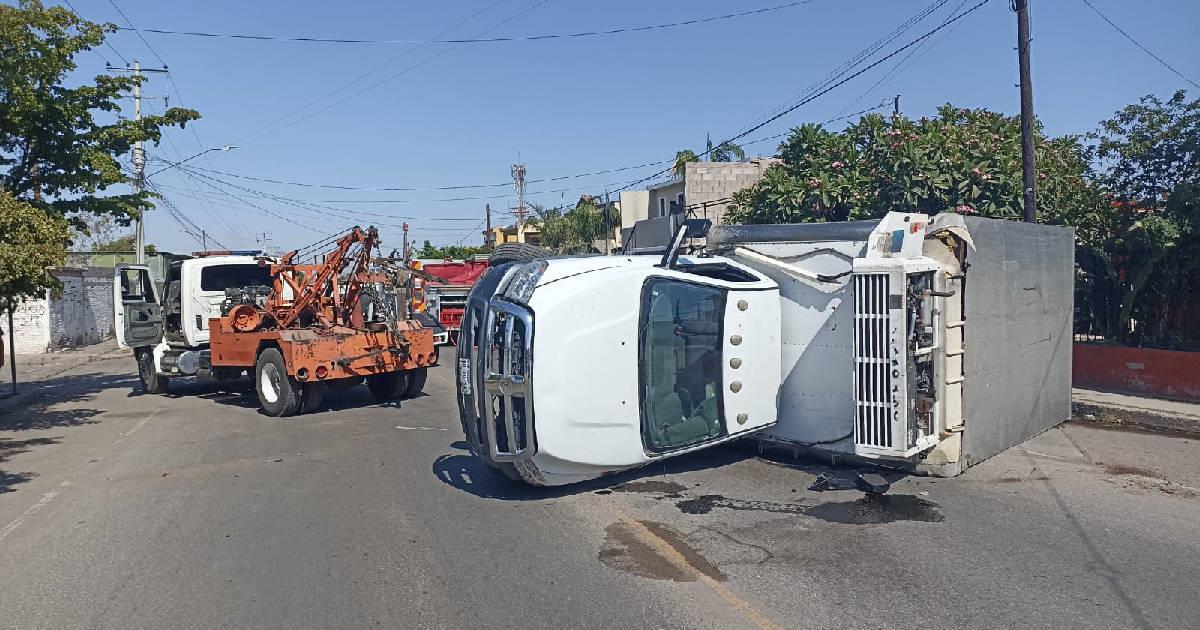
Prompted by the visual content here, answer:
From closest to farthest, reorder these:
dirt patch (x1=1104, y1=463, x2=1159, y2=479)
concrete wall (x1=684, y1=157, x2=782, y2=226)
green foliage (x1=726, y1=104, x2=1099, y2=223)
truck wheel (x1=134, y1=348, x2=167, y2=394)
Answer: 1. dirt patch (x1=1104, y1=463, x2=1159, y2=479)
2. green foliage (x1=726, y1=104, x2=1099, y2=223)
3. truck wheel (x1=134, y1=348, x2=167, y2=394)
4. concrete wall (x1=684, y1=157, x2=782, y2=226)

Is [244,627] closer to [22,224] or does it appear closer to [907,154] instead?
[22,224]

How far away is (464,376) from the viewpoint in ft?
24.4

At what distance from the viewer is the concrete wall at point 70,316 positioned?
1107 inches

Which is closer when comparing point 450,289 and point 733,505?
point 733,505

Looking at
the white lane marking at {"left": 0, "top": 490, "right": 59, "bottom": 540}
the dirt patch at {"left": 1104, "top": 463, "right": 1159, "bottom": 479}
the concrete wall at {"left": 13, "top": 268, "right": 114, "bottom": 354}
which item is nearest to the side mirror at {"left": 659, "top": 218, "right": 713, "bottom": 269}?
the dirt patch at {"left": 1104, "top": 463, "right": 1159, "bottom": 479}

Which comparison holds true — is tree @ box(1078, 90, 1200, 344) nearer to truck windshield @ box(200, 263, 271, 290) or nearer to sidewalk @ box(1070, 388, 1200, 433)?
sidewalk @ box(1070, 388, 1200, 433)

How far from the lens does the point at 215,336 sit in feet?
48.2

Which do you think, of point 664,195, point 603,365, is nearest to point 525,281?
point 603,365

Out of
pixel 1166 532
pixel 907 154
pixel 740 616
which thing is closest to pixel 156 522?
pixel 740 616

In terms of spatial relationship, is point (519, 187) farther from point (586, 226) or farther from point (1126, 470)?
point (1126, 470)

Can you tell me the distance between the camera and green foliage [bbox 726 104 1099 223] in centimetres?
1477

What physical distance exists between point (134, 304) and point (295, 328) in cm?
554

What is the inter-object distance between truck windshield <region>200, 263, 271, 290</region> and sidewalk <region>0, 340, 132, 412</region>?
399 cm

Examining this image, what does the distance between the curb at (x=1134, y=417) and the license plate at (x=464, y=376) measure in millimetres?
8589
